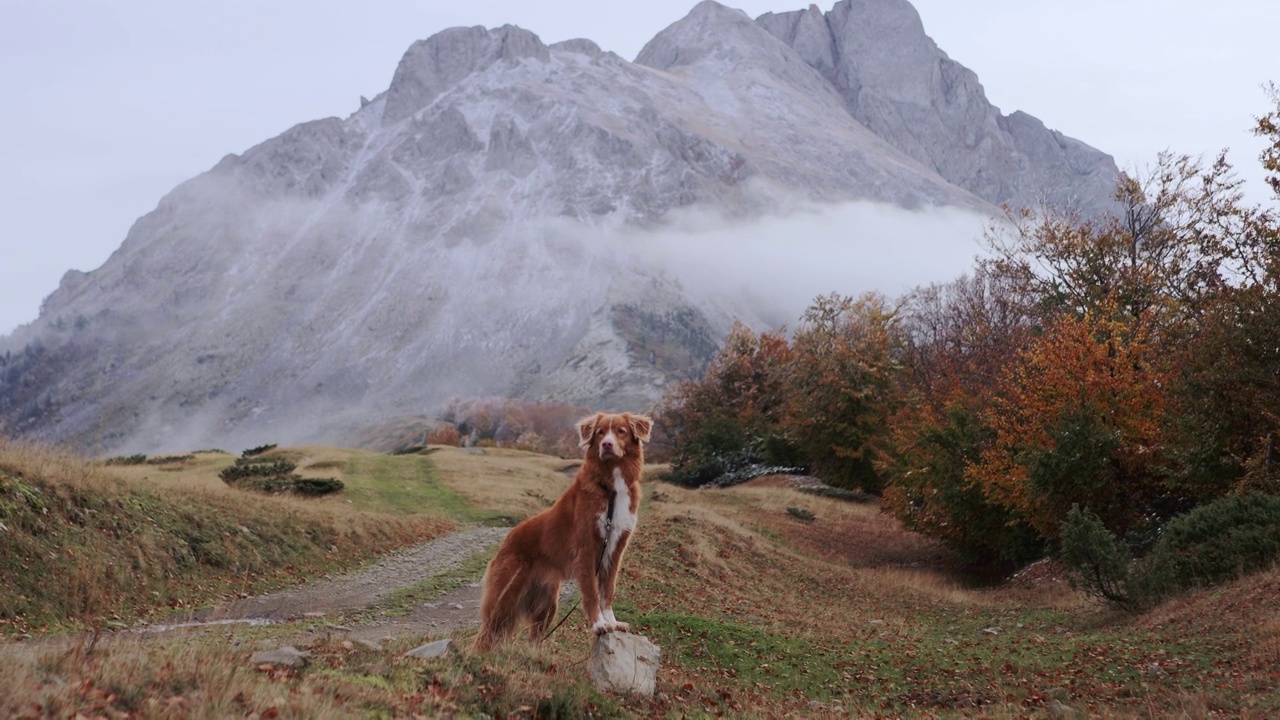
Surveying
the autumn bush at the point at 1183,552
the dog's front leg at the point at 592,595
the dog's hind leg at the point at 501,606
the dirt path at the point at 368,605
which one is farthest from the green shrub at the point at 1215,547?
the dog's hind leg at the point at 501,606

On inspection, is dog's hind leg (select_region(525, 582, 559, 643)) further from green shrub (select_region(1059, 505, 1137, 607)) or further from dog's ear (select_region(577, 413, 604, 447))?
green shrub (select_region(1059, 505, 1137, 607))

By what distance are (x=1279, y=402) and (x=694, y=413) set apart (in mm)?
48647

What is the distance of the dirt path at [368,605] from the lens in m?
16.1

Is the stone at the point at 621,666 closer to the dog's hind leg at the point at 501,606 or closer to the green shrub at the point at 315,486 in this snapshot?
the dog's hind leg at the point at 501,606

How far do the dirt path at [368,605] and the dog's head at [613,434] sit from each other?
5402mm

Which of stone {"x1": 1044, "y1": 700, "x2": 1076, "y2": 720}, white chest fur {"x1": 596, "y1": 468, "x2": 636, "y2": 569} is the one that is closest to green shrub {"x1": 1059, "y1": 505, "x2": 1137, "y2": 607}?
stone {"x1": 1044, "y1": 700, "x2": 1076, "y2": 720}

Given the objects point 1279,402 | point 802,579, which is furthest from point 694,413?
point 1279,402

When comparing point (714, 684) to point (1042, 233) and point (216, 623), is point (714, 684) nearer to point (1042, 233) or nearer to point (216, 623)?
point (216, 623)

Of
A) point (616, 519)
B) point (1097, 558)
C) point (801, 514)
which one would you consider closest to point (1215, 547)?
point (1097, 558)

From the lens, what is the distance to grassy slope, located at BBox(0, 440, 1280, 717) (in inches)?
274

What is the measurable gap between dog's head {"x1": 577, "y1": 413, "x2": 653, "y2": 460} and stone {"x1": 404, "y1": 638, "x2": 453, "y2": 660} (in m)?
2.31

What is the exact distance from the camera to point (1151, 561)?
61.1 ft

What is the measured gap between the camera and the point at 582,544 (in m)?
9.28

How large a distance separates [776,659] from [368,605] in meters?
8.58
